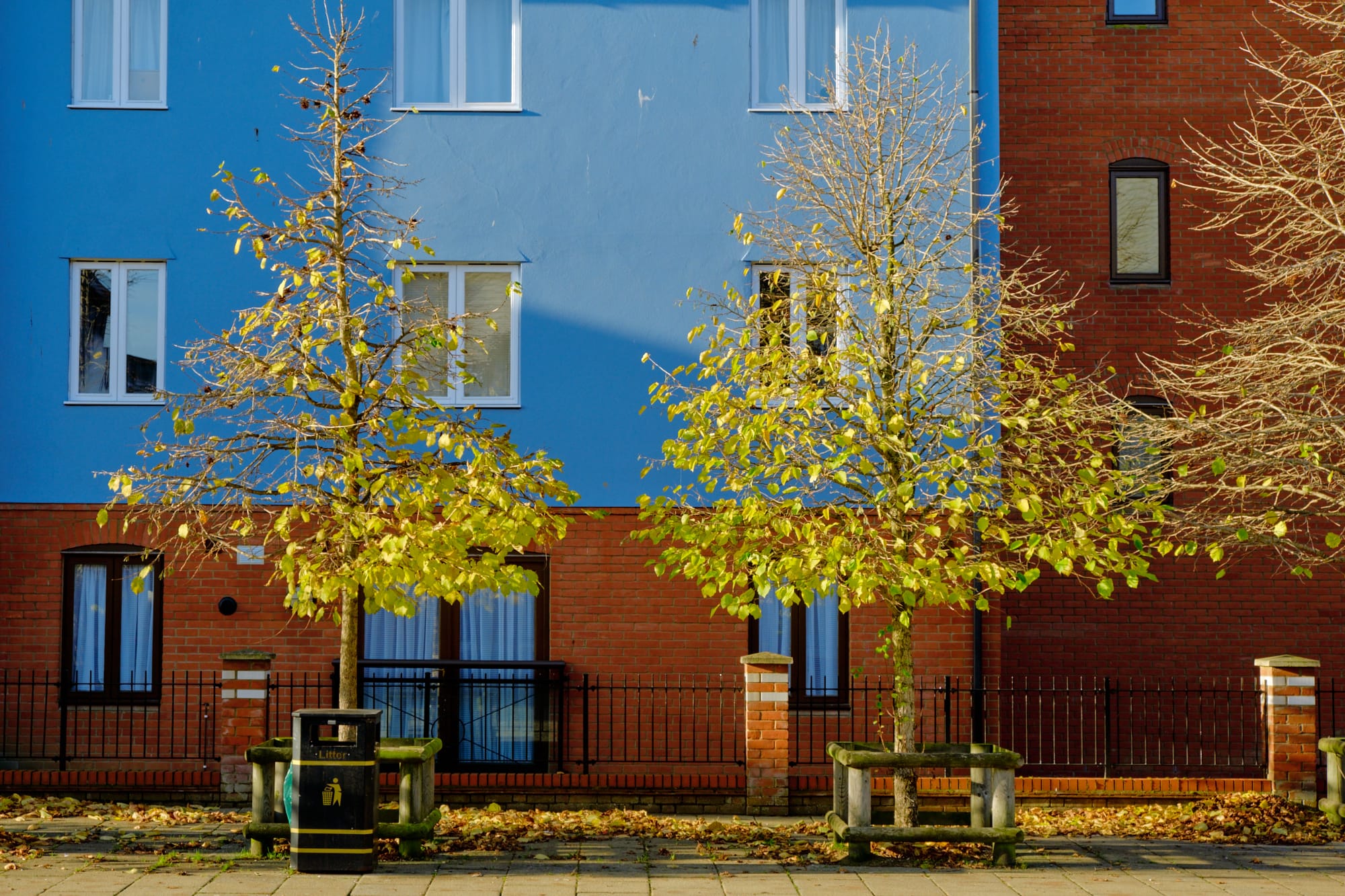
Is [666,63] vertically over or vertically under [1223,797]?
over

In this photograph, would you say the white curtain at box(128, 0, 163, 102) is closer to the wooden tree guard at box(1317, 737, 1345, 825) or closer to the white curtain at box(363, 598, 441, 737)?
the white curtain at box(363, 598, 441, 737)

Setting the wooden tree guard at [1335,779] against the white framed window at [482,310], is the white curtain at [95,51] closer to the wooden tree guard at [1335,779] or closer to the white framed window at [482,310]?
the white framed window at [482,310]

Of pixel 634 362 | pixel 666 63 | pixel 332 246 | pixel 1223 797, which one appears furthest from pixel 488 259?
pixel 1223 797

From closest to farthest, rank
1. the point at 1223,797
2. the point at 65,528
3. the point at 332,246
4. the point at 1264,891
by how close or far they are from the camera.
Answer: the point at 1264,891, the point at 332,246, the point at 1223,797, the point at 65,528

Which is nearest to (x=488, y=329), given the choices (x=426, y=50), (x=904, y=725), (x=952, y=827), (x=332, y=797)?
(x=426, y=50)

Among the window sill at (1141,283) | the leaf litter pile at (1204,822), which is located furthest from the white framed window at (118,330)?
the window sill at (1141,283)

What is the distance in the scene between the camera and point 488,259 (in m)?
13.8

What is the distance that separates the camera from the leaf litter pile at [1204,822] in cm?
1112

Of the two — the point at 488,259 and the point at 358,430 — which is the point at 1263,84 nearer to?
the point at 488,259

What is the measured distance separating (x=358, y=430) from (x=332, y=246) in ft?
4.42

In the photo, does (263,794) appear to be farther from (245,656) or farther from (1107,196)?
(1107,196)

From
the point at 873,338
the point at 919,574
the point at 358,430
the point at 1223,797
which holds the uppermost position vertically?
the point at 873,338

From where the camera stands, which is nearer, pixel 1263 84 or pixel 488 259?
pixel 488 259

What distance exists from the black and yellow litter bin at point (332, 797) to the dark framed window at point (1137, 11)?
11.5 meters
